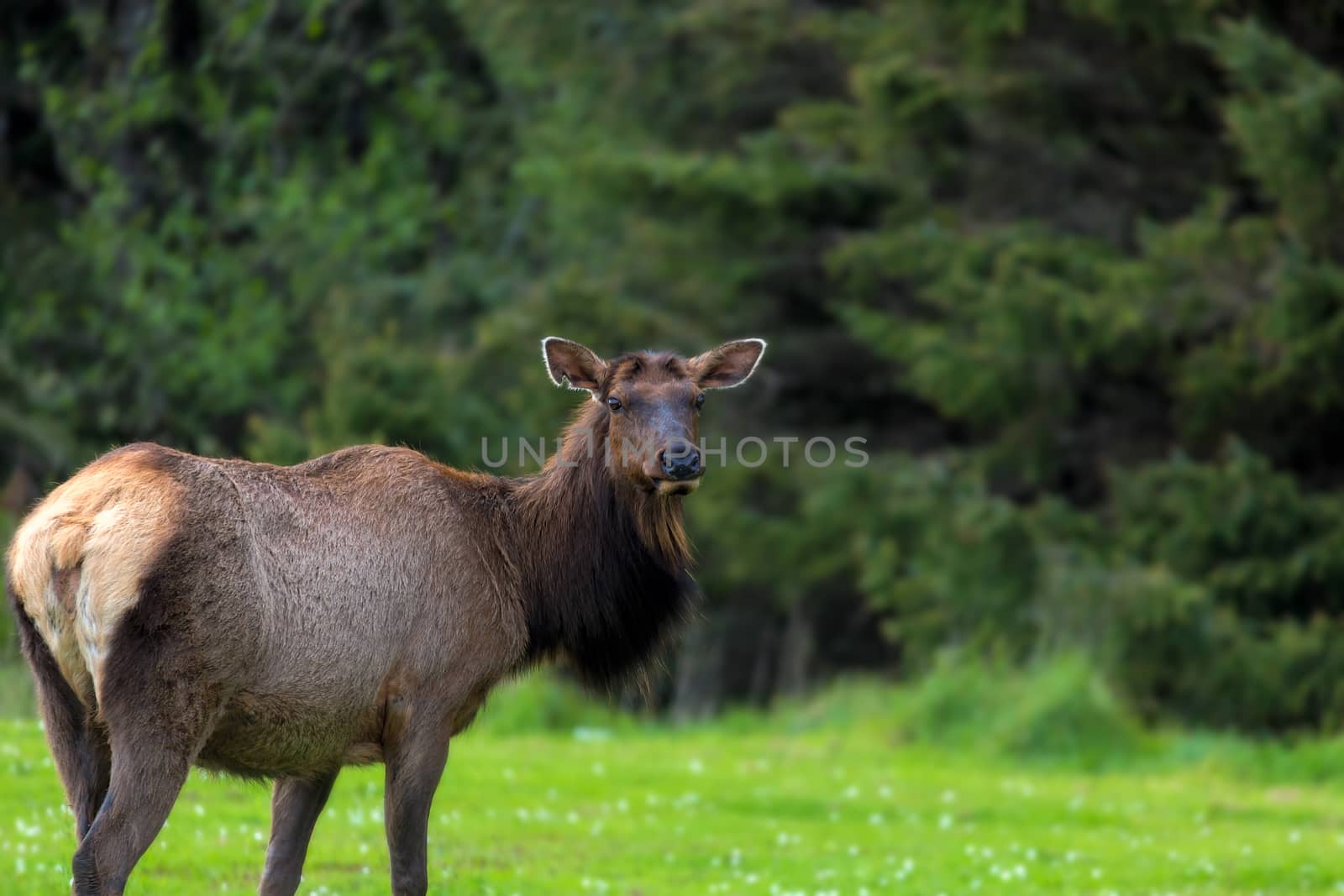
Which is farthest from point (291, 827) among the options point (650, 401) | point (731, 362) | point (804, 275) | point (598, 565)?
point (804, 275)

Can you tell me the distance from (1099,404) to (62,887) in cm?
1529

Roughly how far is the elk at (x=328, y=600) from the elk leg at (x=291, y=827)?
0.01 metres

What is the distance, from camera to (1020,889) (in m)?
9.11

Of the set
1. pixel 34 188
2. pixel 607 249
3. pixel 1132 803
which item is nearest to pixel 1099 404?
pixel 607 249

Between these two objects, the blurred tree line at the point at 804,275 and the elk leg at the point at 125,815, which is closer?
the elk leg at the point at 125,815

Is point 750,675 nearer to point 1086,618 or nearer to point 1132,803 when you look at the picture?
point 1086,618

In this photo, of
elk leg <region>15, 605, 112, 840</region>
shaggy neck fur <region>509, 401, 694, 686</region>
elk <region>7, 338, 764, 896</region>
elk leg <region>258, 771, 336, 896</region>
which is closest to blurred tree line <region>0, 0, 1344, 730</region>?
shaggy neck fur <region>509, 401, 694, 686</region>

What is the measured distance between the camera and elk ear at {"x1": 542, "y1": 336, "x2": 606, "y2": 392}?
7672 millimetres

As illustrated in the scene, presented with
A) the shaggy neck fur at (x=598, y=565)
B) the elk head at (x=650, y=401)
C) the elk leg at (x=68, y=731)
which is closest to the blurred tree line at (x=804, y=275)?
the elk head at (x=650, y=401)

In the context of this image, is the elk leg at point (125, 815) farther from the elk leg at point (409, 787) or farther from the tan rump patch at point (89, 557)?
the elk leg at point (409, 787)

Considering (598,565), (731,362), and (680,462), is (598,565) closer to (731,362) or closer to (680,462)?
(680,462)

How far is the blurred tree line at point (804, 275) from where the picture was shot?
1670 centimetres

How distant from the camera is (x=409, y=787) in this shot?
21.4 ft

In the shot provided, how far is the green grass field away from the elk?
2.42 feet
